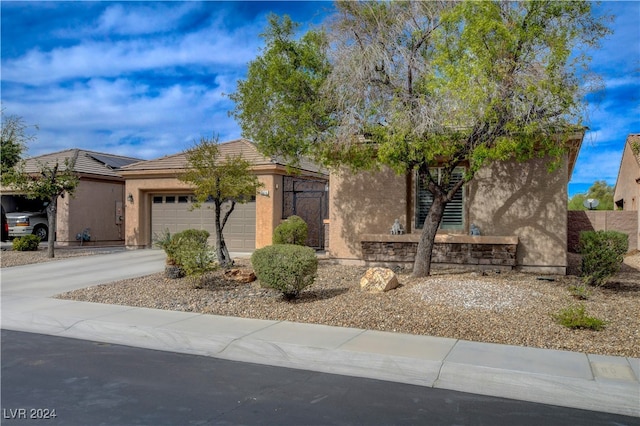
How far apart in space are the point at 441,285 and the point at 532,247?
4459 mm

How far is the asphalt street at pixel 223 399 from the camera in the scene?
4.77 m

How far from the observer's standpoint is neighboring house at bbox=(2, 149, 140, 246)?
21.7 meters

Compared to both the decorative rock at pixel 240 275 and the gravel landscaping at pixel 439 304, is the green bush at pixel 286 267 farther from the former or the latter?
the decorative rock at pixel 240 275

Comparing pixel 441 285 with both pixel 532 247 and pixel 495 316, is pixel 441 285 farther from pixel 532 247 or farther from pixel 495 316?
pixel 532 247

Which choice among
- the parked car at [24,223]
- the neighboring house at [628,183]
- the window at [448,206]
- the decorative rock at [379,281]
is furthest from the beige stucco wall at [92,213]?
the neighboring house at [628,183]

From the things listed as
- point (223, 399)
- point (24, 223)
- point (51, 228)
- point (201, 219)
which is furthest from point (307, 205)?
point (223, 399)

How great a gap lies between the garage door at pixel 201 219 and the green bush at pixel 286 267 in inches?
347

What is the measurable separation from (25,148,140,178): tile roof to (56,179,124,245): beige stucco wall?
0.49 m

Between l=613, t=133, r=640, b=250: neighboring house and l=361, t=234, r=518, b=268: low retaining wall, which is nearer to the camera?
l=361, t=234, r=518, b=268: low retaining wall

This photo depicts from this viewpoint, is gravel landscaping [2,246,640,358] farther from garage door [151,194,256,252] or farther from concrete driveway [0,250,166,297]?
garage door [151,194,256,252]

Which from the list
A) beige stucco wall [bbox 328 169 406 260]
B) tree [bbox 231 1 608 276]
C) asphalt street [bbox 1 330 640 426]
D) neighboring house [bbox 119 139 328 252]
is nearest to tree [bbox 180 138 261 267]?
tree [bbox 231 1 608 276]

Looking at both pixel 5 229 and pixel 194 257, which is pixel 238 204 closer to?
pixel 194 257

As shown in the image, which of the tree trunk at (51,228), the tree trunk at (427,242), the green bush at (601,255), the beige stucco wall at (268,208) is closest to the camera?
the green bush at (601,255)

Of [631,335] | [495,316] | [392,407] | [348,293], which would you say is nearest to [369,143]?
[348,293]
